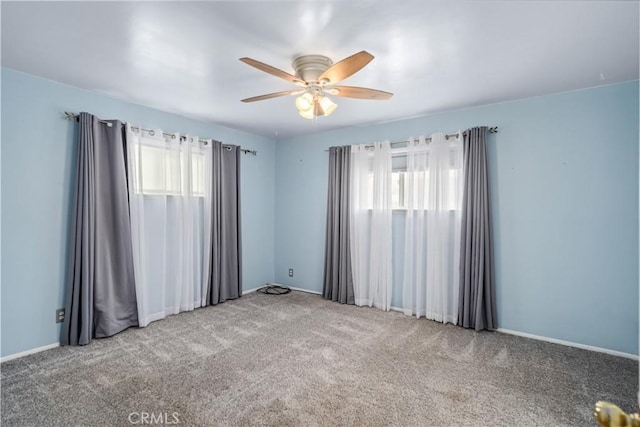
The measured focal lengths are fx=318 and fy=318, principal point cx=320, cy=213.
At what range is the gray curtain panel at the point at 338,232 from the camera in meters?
4.41

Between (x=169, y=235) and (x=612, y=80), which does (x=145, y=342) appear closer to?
(x=169, y=235)

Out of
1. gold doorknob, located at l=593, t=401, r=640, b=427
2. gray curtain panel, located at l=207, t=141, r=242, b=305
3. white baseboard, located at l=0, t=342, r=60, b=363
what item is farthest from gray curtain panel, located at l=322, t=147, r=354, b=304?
gold doorknob, located at l=593, t=401, r=640, b=427

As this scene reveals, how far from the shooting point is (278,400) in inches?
84.7

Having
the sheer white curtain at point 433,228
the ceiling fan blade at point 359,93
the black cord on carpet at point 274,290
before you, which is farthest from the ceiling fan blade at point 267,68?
the black cord on carpet at point 274,290

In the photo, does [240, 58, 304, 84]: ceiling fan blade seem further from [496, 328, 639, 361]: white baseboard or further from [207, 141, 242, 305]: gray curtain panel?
[496, 328, 639, 361]: white baseboard

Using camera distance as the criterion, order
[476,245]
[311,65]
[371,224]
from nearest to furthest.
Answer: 1. [311,65]
2. [476,245]
3. [371,224]

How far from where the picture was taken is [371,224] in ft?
14.1

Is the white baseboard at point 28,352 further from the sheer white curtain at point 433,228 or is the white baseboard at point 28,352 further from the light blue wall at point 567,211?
the light blue wall at point 567,211

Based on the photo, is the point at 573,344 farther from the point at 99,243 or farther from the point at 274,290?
the point at 99,243

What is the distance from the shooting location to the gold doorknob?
621 mm
